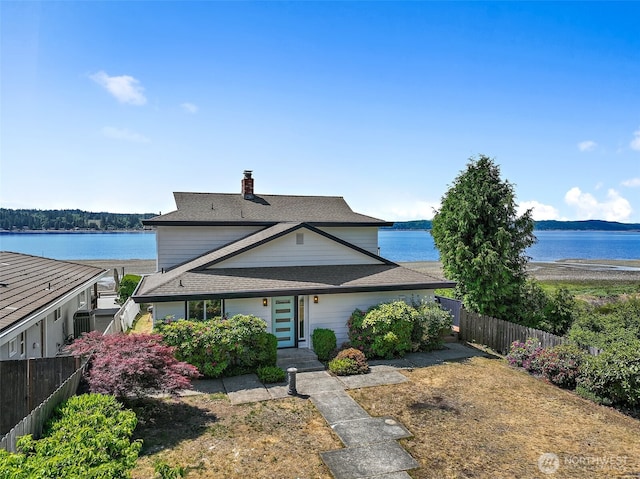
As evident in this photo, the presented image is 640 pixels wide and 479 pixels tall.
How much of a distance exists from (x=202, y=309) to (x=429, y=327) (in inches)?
342

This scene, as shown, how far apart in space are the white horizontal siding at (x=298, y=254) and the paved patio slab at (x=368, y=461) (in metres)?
9.55

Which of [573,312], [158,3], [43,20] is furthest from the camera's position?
[573,312]

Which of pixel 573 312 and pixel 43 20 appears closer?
pixel 43 20

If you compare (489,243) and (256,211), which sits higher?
(256,211)

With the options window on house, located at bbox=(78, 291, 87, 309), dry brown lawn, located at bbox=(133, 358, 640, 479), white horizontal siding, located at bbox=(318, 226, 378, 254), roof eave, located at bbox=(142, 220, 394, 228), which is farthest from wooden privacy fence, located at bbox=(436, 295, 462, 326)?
window on house, located at bbox=(78, 291, 87, 309)

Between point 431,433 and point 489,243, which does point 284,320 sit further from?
point 489,243

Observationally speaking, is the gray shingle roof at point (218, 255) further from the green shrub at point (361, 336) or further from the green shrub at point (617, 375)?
the green shrub at point (617, 375)

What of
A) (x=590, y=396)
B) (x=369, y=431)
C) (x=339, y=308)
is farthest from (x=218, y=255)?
(x=590, y=396)

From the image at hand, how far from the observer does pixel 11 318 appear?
9477mm

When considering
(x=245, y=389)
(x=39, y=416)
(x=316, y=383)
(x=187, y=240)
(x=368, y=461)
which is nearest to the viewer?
(x=39, y=416)

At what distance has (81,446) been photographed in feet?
19.6

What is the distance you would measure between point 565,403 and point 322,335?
25.5ft

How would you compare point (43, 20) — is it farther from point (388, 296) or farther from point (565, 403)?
point (565, 403)

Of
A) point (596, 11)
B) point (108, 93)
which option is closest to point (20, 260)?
point (108, 93)
